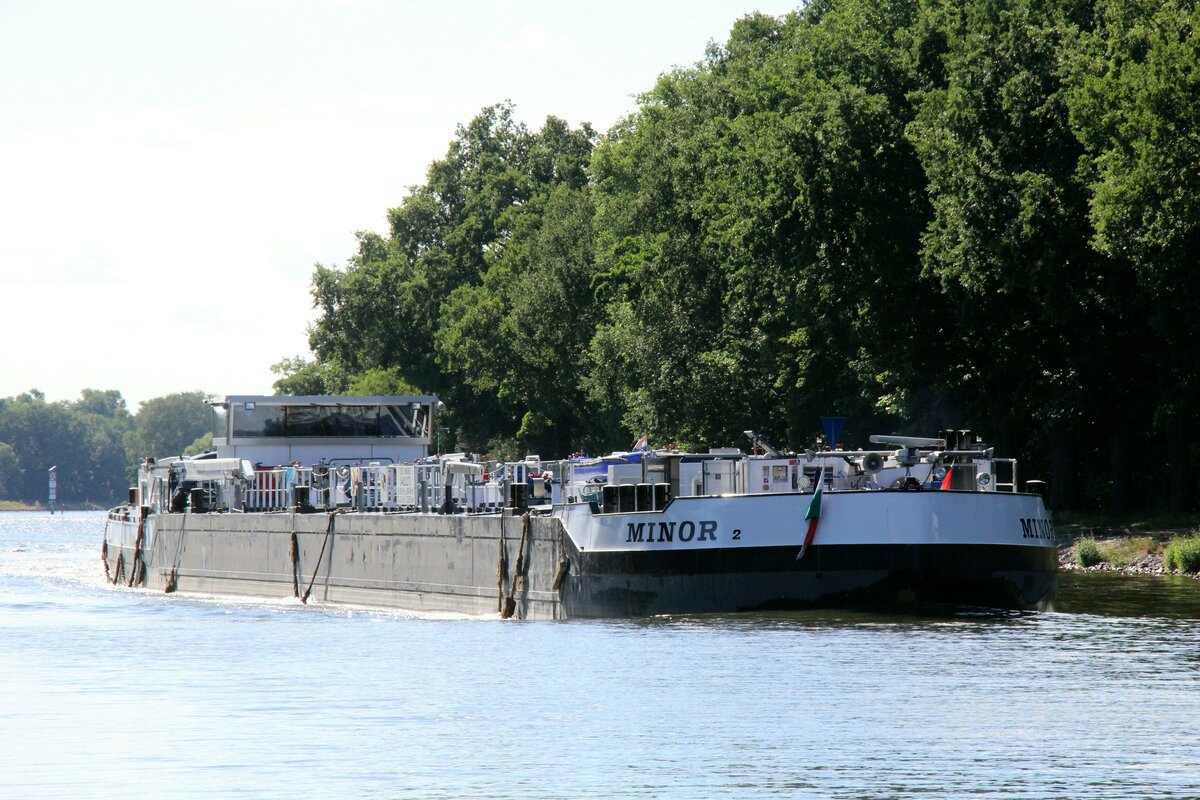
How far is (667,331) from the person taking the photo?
233ft

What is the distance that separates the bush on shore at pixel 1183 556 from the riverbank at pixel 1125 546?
0.19 m

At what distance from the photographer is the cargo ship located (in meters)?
29.5

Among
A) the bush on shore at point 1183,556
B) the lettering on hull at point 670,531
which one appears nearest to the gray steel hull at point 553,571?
→ the lettering on hull at point 670,531

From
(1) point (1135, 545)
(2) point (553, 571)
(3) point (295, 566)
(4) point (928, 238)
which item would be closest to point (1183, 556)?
(1) point (1135, 545)

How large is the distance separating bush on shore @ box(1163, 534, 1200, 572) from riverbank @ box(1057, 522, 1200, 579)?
19cm

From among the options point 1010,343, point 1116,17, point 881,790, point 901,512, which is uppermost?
point 1116,17

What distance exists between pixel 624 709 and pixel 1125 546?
29806mm

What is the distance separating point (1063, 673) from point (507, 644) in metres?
8.89

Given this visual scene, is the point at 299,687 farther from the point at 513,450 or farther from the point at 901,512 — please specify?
the point at 513,450

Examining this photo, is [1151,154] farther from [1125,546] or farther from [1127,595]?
[1127,595]

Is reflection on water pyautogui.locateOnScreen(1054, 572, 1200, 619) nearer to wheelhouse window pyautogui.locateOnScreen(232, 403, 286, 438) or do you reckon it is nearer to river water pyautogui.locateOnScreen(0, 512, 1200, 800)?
river water pyautogui.locateOnScreen(0, 512, 1200, 800)

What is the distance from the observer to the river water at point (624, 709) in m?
17.5

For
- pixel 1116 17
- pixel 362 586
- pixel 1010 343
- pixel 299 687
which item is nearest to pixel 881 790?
pixel 299 687

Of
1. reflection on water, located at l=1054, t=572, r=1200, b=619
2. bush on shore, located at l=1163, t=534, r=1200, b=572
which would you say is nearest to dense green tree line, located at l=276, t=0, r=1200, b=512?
bush on shore, located at l=1163, t=534, r=1200, b=572
